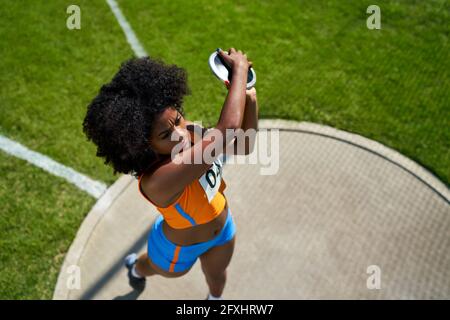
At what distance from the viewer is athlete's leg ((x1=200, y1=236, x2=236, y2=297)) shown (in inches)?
137

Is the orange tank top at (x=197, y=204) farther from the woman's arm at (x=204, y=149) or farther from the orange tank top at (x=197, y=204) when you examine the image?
the woman's arm at (x=204, y=149)

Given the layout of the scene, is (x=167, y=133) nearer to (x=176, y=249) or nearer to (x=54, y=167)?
(x=176, y=249)

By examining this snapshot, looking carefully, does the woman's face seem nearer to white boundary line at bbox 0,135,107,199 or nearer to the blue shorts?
the blue shorts

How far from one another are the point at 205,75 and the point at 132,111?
11.2 feet

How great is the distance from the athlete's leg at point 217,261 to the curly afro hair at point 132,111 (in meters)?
1.09

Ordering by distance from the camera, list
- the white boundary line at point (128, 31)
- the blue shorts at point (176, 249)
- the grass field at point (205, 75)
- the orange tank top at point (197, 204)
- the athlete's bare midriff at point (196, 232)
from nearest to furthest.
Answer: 1. the orange tank top at point (197, 204)
2. the athlete's bare midriff at point (196, 232)
3. the blue shorts at point (176, 249)
4. the grass field at point (205, 75)
5. the white boundary line at point (128, 31)

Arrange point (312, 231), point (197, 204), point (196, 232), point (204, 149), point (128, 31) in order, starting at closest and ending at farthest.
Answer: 1. point (204, 149)
2. point (197, 204)
3. point (196, 232)
4. point (312, 231)
5. point (128, 31)

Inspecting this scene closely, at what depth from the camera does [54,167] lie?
16.5ft

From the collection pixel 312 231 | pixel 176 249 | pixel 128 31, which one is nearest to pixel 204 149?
pixel 176 249

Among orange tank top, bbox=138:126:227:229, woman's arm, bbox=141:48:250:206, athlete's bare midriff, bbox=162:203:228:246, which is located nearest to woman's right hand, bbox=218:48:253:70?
woman's arm, bbox=141:48:250:206

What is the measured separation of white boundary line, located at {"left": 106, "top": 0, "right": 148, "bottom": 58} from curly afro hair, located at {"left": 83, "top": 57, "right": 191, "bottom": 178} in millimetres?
3352

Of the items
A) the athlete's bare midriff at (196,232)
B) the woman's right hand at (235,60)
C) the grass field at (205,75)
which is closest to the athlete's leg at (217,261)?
the athlete's bare midriff at (196,232)

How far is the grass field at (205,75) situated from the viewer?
4.81 m

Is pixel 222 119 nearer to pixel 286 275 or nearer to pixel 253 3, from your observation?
pixel 286 275
